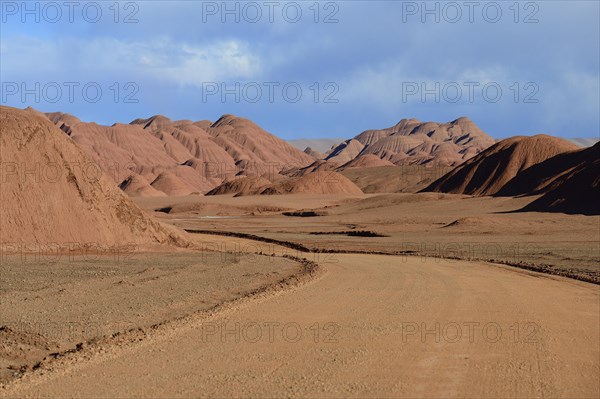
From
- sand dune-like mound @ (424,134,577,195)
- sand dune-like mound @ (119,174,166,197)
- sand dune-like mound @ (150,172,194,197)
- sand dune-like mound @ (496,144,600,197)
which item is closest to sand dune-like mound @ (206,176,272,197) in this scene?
sand dune-like mound @ (119,174,166,197)

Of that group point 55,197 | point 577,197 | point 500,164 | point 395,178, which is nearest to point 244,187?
point 395,178

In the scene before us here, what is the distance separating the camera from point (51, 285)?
55.4 ft

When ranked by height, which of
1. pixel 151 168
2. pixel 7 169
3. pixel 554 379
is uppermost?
pixel 151 168

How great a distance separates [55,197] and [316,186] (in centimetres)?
10169

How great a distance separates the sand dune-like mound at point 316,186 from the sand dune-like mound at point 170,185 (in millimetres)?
47819

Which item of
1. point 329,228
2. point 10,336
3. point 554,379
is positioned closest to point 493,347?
point 554,379

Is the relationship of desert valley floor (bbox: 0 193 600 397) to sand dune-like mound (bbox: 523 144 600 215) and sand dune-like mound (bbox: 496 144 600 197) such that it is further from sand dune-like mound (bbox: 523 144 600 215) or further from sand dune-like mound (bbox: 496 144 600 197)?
sand dune-like mound (bbox: 496 144 600 197)

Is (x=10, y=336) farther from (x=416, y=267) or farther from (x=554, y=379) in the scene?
(x=416, y=267)

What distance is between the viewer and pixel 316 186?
424 ft

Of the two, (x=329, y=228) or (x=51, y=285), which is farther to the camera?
(x=329, y=228)

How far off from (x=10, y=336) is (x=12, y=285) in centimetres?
672

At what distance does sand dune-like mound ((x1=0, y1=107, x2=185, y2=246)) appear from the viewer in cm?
2714

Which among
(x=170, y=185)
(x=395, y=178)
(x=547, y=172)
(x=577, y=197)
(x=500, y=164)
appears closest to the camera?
(x=577, y=197)

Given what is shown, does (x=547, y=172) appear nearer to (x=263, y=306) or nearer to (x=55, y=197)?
(x=55, y=197)
